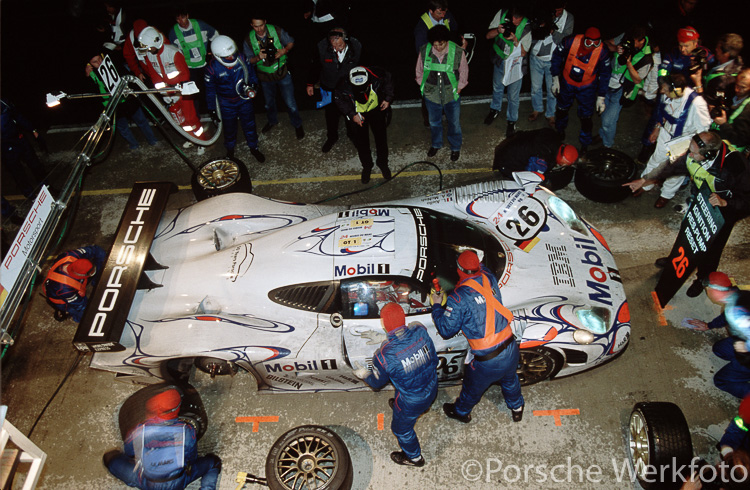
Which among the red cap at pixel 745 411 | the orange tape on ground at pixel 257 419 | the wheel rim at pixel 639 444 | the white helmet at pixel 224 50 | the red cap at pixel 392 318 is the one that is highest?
the white helmet at pixel 224 50

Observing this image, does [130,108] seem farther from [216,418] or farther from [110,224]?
[216,418]

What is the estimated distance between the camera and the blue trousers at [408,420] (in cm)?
408

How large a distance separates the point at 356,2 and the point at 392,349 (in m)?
7.93

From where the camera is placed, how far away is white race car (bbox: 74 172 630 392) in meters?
4.46

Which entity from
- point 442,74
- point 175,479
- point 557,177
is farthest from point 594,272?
point 175,479

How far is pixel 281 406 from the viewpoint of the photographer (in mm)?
5109

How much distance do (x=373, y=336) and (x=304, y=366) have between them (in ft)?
2.26

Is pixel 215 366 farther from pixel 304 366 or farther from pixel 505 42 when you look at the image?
pixel 505 42

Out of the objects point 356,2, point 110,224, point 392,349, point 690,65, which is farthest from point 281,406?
point 356,2

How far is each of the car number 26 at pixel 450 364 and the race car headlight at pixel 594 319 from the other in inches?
43.5

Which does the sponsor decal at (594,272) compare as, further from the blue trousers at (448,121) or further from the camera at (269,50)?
the camera at (269,50)

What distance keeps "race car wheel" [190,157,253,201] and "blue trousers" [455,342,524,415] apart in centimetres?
371

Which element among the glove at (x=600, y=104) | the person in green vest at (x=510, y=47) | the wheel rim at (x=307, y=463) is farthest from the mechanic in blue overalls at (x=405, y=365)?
the person in green vest at (x=510, y=47)

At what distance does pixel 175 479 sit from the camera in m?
4.04
